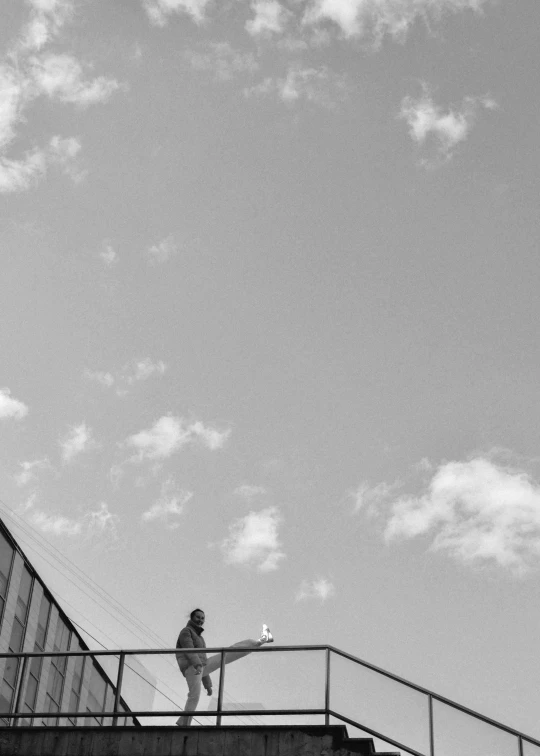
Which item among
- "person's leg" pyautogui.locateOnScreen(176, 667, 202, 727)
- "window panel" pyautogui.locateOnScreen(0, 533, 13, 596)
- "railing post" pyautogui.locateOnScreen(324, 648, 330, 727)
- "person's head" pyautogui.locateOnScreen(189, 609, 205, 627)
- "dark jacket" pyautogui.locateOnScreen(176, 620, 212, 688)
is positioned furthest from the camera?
"window panel" pyautogui.locateOnScreen(0, 533, 13, 596)

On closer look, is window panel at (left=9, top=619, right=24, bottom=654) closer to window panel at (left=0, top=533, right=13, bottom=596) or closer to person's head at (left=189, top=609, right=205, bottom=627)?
window panel at (left=0, top=533, right=13, bottom=596)

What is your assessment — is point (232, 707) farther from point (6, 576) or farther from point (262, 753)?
point (6, 576)

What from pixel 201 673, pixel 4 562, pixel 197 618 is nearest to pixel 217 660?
pixel 201 673

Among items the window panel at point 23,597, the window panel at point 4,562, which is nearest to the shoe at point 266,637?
the window panel at point 4,562

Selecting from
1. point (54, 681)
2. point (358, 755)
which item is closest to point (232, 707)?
point (358, 755)

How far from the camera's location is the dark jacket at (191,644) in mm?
15508

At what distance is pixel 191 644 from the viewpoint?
52.2ft

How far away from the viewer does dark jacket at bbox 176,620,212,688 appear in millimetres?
15508

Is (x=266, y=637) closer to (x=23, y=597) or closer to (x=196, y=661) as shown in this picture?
(x=196, y=661)

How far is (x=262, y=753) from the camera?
1402cm

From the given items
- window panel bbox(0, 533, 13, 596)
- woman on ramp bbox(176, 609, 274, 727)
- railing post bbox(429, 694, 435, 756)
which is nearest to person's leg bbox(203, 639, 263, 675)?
woman on ramp bbox(176, 609, 274, 727)

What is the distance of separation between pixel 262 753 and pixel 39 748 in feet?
9.92

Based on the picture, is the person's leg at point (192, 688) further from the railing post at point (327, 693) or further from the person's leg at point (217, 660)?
the railing post at point (327, 693)

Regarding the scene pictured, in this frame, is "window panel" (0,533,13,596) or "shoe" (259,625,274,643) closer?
"shoe" (259,625,274,643)
